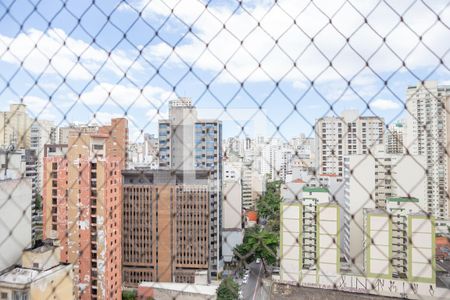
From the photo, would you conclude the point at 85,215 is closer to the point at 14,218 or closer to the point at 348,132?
the point at 14,218

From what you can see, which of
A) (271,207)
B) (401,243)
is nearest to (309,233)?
(401,243)

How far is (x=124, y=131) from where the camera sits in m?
1.37

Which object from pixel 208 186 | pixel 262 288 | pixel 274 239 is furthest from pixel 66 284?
pixel 274 239

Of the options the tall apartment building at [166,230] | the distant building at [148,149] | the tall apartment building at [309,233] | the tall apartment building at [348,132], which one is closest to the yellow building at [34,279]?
the distant building at [148,149]

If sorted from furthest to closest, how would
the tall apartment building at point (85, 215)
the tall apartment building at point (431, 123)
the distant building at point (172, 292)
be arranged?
the distant building at point (172, 292) → the tall apartment building at point (85, 215) → the tall apartment building at point (431, 123)

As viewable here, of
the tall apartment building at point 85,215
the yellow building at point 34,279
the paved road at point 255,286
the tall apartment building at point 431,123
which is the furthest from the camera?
the paved road at point 255,286

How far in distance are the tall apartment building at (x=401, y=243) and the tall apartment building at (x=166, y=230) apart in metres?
3.53

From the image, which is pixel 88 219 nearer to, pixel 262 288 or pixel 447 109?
pixel 262 288

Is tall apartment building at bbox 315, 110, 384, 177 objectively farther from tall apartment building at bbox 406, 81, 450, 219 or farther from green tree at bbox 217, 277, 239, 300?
green tree at bbox 217, 277, 239, 300

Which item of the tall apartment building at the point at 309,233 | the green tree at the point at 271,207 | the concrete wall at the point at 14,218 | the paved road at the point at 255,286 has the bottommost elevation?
the paved road at the point at 255,286

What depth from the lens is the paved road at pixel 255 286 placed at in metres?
6.31

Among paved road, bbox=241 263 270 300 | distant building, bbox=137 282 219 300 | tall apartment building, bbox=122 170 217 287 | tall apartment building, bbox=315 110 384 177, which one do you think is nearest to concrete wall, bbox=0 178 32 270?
tall apartment building, bbox=315 110 384 177

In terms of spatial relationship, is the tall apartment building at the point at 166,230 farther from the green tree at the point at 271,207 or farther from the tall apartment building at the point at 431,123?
the tall apartment building at the point at 431,123

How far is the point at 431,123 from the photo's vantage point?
1031 millimetres
